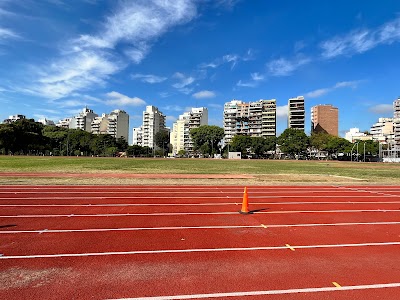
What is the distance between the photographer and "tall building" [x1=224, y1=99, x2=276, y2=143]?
130 metres

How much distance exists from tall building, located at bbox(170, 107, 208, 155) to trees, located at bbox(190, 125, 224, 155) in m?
37.6

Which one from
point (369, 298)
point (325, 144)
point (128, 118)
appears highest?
point (128, 118)

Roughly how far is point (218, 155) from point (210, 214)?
98.1m

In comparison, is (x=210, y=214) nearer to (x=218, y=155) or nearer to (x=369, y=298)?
(x=369, y=298)

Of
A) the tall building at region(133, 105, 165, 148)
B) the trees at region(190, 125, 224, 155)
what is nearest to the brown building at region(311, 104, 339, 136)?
the trees at region(190, 125, 224, 155)

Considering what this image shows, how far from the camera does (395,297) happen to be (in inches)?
159

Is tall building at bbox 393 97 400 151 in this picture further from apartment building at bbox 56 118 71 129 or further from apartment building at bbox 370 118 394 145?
apartment building at bbox 56 118 71 129

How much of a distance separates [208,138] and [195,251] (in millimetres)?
104058

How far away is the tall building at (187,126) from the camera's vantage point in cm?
15175

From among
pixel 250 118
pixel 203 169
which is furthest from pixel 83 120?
pixel 203 169

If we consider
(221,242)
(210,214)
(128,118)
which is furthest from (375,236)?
(128,118)

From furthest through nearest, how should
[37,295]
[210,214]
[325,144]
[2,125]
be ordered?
[325,144]
[2,125]
[210,214]
[37,295]

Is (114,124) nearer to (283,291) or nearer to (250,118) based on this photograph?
(250,118)

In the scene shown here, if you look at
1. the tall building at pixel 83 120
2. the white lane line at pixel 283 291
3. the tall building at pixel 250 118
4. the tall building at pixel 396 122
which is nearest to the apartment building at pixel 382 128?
the tall building at pixel 396 122
